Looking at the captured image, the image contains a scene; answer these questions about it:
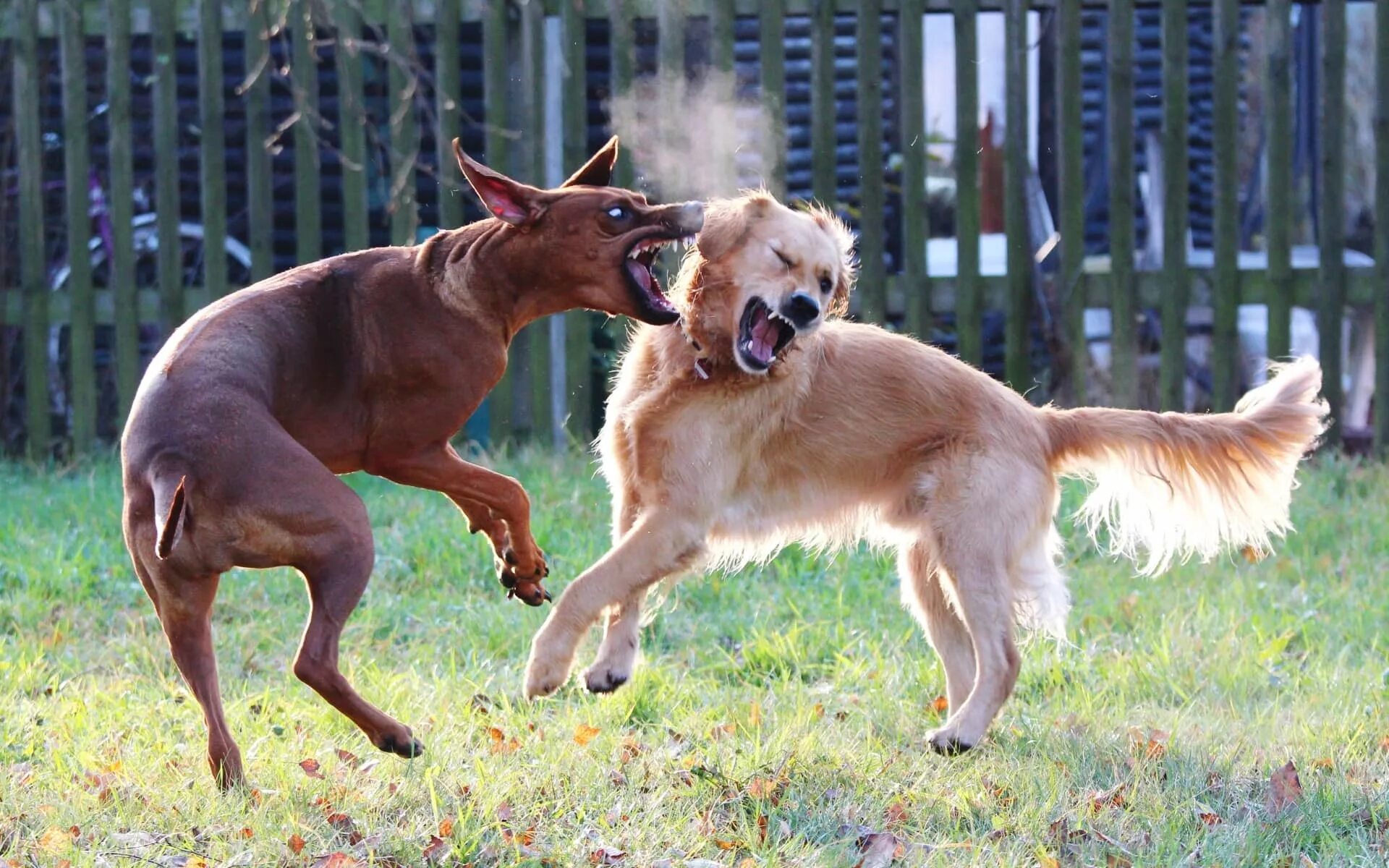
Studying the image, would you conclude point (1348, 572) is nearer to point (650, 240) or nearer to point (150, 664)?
point (650, 240)

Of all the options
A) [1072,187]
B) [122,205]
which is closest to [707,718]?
[1072,187]

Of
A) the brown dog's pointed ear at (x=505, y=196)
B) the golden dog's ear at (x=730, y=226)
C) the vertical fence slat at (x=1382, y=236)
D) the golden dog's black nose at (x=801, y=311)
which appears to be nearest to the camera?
the brown dog's pointed ear at (x=505, y=196)

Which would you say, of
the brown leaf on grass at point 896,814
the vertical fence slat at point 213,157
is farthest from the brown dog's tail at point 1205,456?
the vertical fence slat at point 213,157

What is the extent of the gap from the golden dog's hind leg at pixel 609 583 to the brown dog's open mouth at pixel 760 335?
1.57 feet

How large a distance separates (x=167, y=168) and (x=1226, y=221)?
4.80 m

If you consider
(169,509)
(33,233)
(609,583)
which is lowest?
(609,583)

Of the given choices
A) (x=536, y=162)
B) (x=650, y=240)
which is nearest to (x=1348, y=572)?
(x=650, y=240)

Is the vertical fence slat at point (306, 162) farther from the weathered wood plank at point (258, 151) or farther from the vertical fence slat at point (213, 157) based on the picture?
the vertical fence slat at point (213, 157)

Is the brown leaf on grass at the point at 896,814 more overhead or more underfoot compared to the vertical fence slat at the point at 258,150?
more underfoot

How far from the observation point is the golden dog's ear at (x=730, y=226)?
14.9ft

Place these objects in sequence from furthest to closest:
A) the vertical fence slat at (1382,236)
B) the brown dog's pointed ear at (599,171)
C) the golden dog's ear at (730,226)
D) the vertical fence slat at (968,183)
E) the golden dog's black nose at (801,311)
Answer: the vertical fence slat at (1382,236) < the vertical fence slat at (968,183) < the golden dog's ear at (730,226) < the golden dog's black nose at (801,311) < the brown dog's pointed ear at (599,171)

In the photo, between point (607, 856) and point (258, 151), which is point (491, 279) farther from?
point (258, 151)

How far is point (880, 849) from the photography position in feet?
11.0

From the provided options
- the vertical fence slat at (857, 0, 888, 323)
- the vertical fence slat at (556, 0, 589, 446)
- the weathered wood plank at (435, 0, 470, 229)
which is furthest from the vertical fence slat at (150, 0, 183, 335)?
the vertical fence slat at (857, 0, 888, 323)
